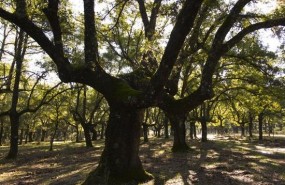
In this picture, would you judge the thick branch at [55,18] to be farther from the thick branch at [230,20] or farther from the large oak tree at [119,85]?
the thick branch at [230,20]

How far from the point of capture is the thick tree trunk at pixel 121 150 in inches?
468

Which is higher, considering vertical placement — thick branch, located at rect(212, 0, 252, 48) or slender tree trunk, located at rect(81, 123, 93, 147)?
thick branch, located at rect(212, 0, 252, 48)

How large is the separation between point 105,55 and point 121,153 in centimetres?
2819

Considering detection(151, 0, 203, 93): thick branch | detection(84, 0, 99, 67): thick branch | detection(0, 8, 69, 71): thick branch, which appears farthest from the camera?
detection(84, 0, 99, 67): thick branch

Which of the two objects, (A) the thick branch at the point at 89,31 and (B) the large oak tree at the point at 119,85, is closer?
(B) the large oak tree at the point at 119,85

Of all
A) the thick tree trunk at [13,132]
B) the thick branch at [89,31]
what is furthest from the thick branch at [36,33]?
the thick tree trunk at [13,132]

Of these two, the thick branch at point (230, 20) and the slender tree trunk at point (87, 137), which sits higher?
the thick branch at point (230, 20)

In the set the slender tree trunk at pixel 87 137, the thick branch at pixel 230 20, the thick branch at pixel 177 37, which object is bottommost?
the slender tree trunk at pixel 87 137

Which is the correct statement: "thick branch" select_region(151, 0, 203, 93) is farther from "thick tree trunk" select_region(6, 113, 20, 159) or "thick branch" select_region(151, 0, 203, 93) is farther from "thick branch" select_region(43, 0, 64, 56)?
"thick tree trunk" select_region(6, 113, 20, 159)

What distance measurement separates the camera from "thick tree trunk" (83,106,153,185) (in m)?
11.9

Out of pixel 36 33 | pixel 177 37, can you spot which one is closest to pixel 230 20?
pixel 177 37

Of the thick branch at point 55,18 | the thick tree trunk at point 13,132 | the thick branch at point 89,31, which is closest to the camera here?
the thick branch at point 55,18

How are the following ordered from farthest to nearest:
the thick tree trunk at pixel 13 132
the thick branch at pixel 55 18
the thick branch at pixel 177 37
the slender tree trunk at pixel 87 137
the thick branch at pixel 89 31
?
the slender tree trunk at pixel 87 137 < the thick tree trunk at pixel 13 132 < the thick branch at pixel 89 31 < the thick branch at pixel 55 18 < the thick branch at pixel 177 37

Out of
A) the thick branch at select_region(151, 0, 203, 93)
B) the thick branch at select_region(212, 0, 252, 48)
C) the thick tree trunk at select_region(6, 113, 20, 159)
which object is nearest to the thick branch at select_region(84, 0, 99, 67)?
the thick branch at select_region(151, 0, 203, 93)
